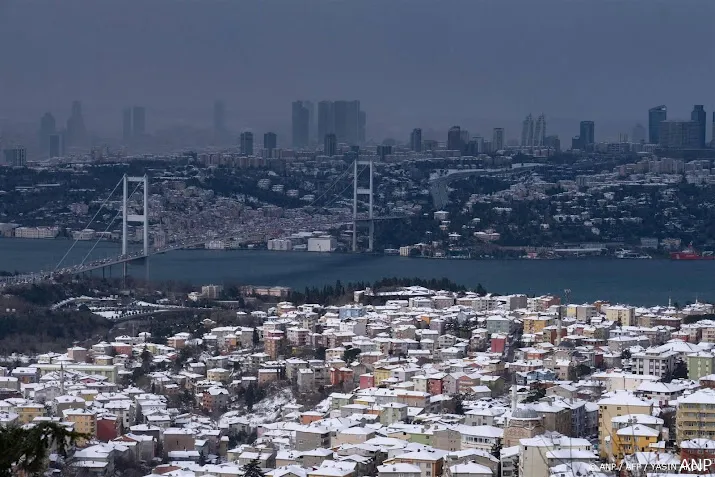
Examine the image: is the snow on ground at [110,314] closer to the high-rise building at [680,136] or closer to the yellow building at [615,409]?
the yellow building at [615,409]

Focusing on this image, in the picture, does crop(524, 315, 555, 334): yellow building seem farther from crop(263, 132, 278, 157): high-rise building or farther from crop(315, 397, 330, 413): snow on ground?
crop(263, 132, 278, 157): high-rise building

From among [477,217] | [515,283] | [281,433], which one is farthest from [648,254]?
[281,433]

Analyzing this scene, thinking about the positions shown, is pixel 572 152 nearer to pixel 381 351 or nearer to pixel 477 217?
pixel 477 217

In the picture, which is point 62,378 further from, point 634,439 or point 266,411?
point 634,439

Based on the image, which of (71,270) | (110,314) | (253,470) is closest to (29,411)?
(253,470)

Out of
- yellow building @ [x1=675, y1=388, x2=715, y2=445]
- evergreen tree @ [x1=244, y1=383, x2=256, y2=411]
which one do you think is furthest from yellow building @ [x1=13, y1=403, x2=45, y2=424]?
yellow building @ [x1=675, y1=388, x2=715, y2=445]

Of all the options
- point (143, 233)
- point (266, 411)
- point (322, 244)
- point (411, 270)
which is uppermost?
point (143, 233)
